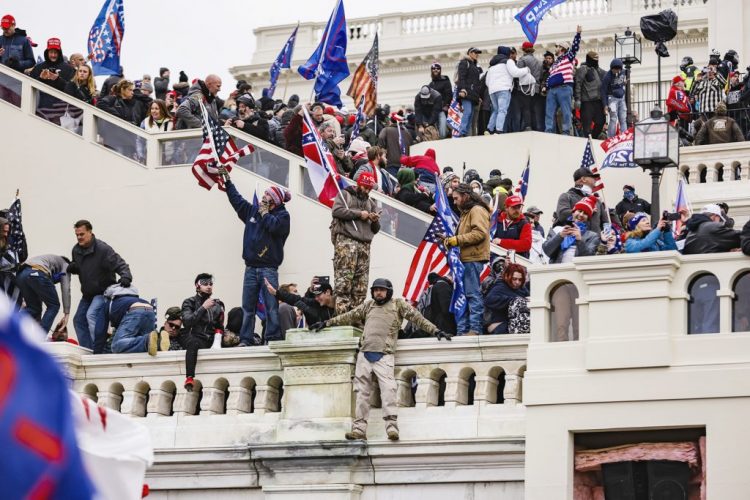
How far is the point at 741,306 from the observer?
1370cm

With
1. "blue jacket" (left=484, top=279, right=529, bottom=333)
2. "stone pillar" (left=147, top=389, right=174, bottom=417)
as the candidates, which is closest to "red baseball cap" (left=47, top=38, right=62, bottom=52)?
"stone pillar" (left=147, top=389, right=174, bottom=417)

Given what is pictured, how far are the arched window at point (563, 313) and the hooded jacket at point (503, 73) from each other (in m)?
11.8

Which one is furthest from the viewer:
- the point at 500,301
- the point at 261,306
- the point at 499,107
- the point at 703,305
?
the point at 499,107

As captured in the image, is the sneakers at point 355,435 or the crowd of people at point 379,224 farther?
the crowd of people at point 379,224

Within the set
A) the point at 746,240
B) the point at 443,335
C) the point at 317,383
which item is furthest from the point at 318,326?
the point at 746,240

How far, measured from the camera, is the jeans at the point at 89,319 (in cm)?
1825

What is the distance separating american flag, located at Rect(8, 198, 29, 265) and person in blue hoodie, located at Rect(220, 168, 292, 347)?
8.76 feet

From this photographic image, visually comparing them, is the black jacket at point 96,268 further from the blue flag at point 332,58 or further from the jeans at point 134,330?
the blue flag at point 332,58

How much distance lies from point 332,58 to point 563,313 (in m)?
13.0

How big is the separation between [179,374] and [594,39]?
132 feet

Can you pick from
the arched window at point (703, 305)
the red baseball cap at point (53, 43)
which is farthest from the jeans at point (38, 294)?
the arched window at point (703, 305)

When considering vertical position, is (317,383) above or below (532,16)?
below

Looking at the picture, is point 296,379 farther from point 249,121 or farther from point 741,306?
point 249,121

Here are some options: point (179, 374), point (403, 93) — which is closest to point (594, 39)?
point (403, 93)
